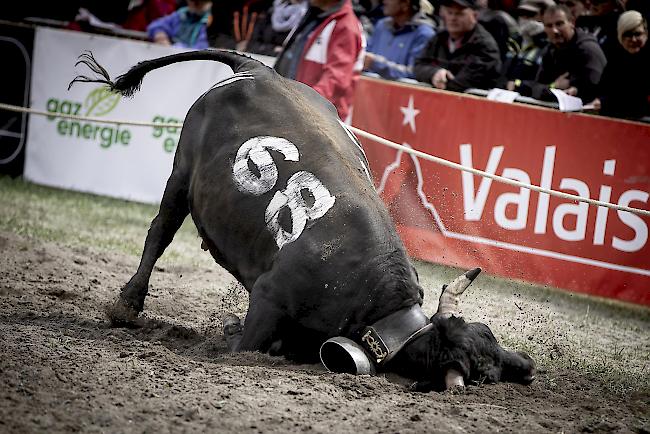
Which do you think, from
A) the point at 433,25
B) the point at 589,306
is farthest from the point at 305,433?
the point at 433,25

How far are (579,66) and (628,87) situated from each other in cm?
49

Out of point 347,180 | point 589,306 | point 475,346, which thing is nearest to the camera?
point 475,346

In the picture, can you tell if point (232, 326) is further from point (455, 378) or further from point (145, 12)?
point (145, 12)

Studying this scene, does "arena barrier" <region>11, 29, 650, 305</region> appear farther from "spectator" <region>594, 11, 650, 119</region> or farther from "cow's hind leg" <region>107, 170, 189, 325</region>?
"cow's hind leg" <region>107, 170, 189, 325</region>

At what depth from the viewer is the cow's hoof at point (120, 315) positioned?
532 centimetres

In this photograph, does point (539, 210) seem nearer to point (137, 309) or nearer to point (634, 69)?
point (634, 69)

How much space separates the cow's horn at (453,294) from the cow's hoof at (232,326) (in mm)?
1251

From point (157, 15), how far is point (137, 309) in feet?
20.4

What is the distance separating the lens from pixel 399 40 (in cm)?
904

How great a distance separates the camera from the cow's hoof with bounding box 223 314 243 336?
17.4 feet

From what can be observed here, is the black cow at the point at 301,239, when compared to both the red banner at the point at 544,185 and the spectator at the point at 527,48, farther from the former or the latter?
the spectator at the point at 527,48

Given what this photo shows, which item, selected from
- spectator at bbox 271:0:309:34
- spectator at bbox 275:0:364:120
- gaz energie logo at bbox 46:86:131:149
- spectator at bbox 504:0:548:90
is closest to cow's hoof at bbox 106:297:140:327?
spectator at bbox 275:0:364:120

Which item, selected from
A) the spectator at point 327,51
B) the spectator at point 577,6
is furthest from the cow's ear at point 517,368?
the spectator at point 577,6

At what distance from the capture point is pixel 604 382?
5109 millimetres
